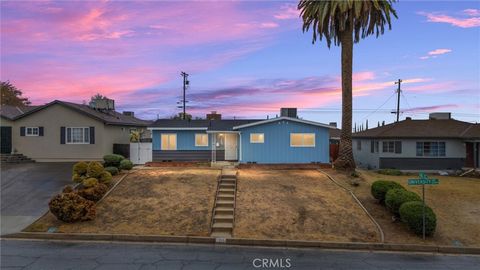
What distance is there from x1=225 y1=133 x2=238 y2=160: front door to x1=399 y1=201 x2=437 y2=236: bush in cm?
1745

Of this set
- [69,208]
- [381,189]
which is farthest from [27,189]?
[381,189]

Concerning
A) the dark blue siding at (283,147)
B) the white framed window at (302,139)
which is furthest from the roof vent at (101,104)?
the white framed window at (302,139)

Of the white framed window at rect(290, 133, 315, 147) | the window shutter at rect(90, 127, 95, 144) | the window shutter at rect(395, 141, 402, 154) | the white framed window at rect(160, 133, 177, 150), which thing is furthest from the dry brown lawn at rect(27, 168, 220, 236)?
the window shutter at rect(395, 141, 402, 154)

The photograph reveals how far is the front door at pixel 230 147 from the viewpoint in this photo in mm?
30500

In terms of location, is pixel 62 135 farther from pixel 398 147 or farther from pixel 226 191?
pixel 398 147

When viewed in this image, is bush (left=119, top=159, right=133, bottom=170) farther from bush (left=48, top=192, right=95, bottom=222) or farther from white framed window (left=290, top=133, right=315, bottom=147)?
white framed window (left=290, top=133, right=315, bottom=147)

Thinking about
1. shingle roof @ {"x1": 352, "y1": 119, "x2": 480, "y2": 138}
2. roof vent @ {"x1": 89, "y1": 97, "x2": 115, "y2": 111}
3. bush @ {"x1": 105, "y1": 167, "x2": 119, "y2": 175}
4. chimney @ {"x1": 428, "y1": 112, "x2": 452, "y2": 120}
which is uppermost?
roof vent @ {"x1": 89, "y1": 97, "x2": 115, "y2": 111}

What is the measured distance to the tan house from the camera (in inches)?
1175

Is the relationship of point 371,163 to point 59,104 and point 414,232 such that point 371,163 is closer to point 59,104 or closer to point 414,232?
point 414,232

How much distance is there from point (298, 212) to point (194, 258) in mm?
6497

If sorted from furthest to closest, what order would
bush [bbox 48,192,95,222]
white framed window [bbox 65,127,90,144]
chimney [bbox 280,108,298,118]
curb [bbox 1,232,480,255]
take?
1. chimney [bbox 280,108,298,118]
2. white framed window [bbox 65,127,90,144]
3. bush [bbox 48,192,95,222]
4. curb [bbox 1,232,480,255]

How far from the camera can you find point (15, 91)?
63.3 m

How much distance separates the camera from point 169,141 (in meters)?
30.5

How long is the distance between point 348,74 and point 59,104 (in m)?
23.6
